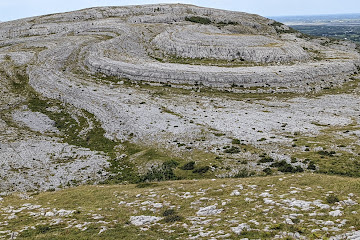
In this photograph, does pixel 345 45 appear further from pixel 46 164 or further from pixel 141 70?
pixel 46 164

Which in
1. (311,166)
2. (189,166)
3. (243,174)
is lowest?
(189,166)

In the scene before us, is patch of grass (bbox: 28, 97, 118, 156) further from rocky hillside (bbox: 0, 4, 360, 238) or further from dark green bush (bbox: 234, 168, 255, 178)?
dark green bush (bbox: 234, 168, 255, 178)

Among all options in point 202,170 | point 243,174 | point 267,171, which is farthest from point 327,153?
point 202,170

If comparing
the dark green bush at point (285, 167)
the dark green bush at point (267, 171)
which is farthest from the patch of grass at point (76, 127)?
the dark green bush at point (285, 167)

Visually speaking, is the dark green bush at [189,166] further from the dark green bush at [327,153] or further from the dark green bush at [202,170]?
the dark green bush at [327,153]

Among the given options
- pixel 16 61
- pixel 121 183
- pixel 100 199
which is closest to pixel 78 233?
pixel 100 199

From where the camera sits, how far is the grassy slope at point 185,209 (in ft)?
59.0

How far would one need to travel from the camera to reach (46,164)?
4022cm

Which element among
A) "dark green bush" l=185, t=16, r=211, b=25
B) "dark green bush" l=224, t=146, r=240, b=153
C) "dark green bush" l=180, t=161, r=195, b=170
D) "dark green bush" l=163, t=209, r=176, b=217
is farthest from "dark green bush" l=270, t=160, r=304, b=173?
"dark green bush" l=185, t=16, r=211, b=25

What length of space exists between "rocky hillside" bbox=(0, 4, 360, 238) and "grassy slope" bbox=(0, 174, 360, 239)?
6.33 meters

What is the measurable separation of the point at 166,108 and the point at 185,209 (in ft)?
127

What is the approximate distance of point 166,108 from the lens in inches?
2345

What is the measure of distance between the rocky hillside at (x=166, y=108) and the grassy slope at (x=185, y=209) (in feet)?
20.8

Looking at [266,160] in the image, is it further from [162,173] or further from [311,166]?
[162,173]
